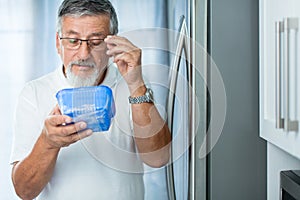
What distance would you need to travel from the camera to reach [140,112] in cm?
122

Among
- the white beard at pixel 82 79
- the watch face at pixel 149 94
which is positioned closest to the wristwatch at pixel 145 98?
the watch face at pixel 149 94

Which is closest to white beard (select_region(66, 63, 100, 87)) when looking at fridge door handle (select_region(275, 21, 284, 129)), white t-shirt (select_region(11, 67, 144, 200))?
white t-shirt (select_region(11, 67, 144, 200))

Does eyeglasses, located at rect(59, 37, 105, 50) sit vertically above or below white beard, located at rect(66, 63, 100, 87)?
above

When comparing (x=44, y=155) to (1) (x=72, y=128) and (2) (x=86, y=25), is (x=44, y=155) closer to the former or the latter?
(1) (x=72, y=128)

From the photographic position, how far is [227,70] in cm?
118

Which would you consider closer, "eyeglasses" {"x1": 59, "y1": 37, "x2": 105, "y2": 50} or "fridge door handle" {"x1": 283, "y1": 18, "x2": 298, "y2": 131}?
"fridge door handle" {"x1": 283, "y1": 18, "x2": 298, "y2": 131}

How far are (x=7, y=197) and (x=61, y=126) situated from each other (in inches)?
10.3

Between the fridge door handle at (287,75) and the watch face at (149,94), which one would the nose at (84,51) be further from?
the fridge door handle at (287,75)

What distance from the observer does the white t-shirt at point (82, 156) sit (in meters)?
1.26

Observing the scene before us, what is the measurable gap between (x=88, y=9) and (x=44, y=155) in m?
0.36

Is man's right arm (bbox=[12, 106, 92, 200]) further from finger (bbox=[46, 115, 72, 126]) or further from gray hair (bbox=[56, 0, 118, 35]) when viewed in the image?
gray hair (bbox=[56, 0, 118, 35])

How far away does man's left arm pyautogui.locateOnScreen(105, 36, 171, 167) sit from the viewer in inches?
47.4

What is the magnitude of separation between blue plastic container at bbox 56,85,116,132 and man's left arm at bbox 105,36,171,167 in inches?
3.5

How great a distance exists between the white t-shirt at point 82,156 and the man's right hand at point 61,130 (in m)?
0.07
